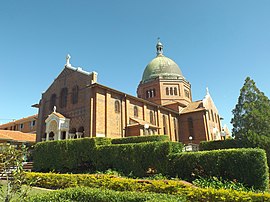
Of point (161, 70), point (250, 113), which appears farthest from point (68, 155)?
point (161, 70)

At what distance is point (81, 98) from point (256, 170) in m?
19.9

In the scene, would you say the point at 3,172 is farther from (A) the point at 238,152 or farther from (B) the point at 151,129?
(B) the point at 151,129

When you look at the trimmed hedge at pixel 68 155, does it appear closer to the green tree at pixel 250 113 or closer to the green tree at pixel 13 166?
the green tree at pixel 13 166

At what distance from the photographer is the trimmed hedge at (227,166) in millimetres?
10062

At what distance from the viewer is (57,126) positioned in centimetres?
2527

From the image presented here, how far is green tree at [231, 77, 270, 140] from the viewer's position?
17.5m

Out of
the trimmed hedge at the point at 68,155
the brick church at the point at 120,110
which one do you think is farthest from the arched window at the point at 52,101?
the trimmed hedge at the point at 68,155

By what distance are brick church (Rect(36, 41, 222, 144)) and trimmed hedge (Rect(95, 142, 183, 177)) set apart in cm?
644

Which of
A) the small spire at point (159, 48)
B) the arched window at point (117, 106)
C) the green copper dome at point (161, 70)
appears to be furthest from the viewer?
the small spire at point (159, 48)

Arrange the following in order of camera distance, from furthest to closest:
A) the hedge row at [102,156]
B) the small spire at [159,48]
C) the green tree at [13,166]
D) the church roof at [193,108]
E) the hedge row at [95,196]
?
1. the small spire at [159,48]
2. the church roof at [193,108]
3. the hedge row at [102,156]
4. the hedge row at [95,196]
5. the green tree at [13,166]

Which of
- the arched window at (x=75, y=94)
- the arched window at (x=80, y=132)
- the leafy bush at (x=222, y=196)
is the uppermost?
the arched window at (x=75, y=94)

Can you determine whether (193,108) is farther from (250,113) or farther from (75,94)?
(75,94)

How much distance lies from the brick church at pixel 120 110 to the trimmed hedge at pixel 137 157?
6439 mm

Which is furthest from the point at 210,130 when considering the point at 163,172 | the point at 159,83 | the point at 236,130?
the point at 163,172
